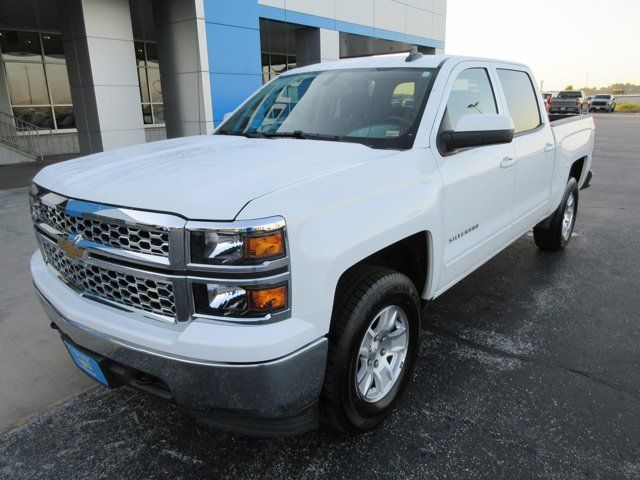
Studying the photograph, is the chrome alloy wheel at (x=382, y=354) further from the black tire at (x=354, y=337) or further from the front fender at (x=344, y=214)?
the front fender at (x=344, y=214)

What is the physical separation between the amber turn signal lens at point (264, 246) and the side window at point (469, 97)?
62.4 inches

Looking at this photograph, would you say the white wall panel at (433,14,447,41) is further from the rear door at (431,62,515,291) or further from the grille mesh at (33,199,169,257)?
the grille mesh at (33,199,169,257)

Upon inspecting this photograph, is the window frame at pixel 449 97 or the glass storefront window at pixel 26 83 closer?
the window frame at pixel 449 97

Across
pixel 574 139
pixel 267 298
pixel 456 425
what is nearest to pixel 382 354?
pixel 456 425

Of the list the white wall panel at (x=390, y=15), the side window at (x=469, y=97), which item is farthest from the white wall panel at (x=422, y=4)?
the side window at (x=469, y=97)

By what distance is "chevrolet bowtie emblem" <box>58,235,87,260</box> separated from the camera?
2.22 meters

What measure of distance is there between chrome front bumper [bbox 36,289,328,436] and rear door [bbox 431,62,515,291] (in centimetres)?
135

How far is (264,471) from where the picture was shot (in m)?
2.39

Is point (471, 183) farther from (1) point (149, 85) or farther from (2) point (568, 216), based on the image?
(1) point (149, 85)

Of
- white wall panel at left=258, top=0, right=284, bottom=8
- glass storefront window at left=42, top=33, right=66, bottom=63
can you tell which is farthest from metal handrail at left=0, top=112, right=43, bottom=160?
white wall panel at left=258, top=0, right=284, bottom=8

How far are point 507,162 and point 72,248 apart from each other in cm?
295

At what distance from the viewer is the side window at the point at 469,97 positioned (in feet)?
10.6

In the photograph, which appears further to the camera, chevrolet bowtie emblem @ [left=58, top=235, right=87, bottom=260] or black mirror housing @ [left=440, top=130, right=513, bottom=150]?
black mirror housing @ [left=440, top=130, right=513, bottom=150]

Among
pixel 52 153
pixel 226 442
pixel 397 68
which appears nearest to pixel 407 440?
pixel 226 442
